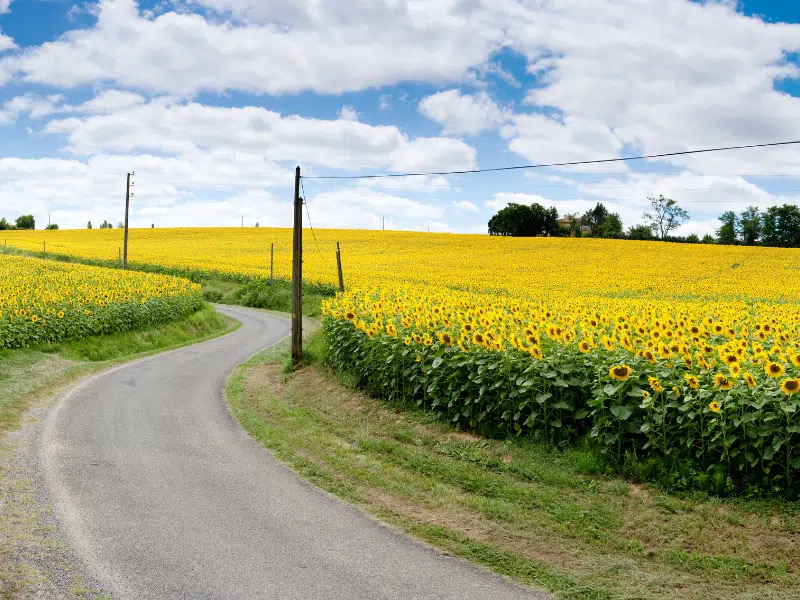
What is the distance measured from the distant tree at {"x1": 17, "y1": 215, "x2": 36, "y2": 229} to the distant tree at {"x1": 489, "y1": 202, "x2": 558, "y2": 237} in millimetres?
84085

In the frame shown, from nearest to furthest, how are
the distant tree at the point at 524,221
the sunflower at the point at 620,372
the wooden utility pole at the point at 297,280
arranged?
the sunflower at the point at 620,372, the wooden utility pole at the point at 297,280, the distant tree at the point at 524,221

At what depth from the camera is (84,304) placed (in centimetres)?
2238

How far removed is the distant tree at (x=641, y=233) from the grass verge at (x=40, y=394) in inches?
2802

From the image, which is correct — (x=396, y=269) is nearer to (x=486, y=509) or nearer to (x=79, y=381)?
(x=79, y=381)

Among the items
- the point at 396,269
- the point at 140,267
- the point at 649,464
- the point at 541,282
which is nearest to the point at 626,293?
the point at 541,282

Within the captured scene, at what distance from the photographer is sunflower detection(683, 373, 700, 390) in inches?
295

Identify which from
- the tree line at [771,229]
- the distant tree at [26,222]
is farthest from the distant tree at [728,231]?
the distant tree at [26,222]

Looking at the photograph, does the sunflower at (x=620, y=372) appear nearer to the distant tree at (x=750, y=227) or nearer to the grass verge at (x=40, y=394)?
the grass verge at (x=40, y=394)

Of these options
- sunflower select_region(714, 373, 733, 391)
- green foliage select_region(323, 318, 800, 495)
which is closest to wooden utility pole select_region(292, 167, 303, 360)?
green foliage select_region(323, 318, 800, 495)

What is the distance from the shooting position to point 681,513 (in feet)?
22.6

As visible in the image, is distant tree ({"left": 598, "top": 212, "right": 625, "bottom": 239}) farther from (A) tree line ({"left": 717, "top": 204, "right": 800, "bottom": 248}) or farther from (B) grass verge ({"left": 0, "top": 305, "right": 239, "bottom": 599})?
(B) grass verge ({"left": 0, "top": 305, "right": 239, "bottom": 599})

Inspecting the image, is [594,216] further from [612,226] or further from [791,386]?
[791,386]

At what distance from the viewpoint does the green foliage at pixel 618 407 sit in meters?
6.94

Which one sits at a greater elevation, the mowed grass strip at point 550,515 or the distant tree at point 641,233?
the distant tree at point 641,233
